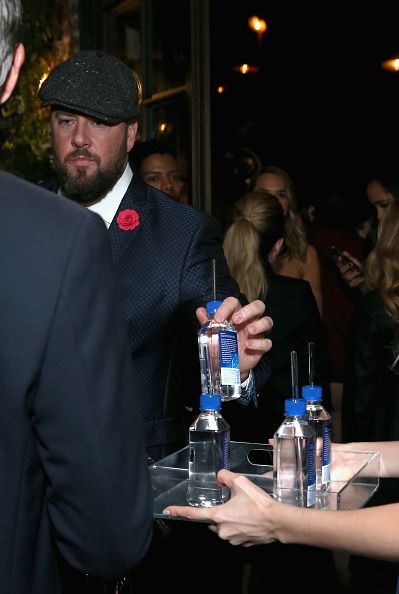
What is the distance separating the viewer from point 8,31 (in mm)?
1189

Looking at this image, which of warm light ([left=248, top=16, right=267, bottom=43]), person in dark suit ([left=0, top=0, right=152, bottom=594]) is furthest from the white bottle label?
warm light ([left=248, top=16, right=267, bottom=43])

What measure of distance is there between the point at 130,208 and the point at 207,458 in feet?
2.56

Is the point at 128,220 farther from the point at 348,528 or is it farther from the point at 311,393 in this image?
the point at 348,528

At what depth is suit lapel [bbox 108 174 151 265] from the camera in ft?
8.28

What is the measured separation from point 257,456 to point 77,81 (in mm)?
1174

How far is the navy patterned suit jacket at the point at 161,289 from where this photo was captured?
8.05 ft

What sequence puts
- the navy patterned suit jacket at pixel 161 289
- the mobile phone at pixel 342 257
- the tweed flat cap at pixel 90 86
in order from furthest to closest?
the mobile phone at pixel 342 257 < the tweed flat cap at pixel 90 86 < the navy patterned suit jacket at pixel 161 289

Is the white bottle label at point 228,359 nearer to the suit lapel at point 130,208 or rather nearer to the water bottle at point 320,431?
the water bottle at point 320,431

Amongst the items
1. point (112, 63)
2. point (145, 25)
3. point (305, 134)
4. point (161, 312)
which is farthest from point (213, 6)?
point (161, 312)

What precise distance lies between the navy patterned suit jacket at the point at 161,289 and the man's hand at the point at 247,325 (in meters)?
0.16

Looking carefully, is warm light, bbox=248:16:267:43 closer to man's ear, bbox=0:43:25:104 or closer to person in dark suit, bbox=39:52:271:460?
person in dark suit, bbox=39:52:271:460

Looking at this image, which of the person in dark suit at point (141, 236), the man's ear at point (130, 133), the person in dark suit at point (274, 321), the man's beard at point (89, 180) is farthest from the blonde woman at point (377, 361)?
the man's beard at point (89, 180)

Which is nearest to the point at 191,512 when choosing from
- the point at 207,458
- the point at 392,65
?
the point at 207,458

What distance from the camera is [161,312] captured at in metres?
2.48
